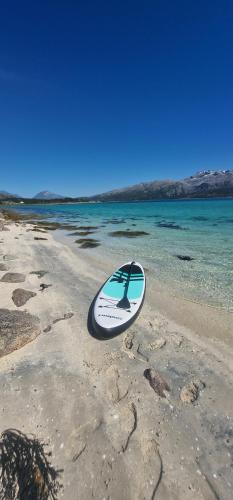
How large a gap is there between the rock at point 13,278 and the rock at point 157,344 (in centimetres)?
724

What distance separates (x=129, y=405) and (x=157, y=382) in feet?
3.06

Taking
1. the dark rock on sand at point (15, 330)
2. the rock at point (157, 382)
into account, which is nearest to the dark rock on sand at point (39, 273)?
the dark rock on sand at point (15, 330)

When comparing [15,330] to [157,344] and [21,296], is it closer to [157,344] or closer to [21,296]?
[21,296]

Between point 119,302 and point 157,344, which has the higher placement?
point 119,302

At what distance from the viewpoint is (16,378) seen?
5.86 m

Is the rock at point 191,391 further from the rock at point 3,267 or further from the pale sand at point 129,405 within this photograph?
the rock at point 3,267

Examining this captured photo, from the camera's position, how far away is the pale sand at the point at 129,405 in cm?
399

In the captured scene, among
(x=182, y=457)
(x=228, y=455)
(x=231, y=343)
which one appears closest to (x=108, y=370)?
(x=182, y=457)

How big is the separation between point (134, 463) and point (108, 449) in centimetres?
51

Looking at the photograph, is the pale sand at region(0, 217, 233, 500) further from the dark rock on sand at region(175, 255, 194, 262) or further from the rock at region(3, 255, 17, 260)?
the dark rock on sand at region(175, 255, 194, 262)

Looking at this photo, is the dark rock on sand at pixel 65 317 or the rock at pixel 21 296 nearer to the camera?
the dark rock on sand at pixel 65 317

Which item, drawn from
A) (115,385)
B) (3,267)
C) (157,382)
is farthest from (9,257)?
(157,382)

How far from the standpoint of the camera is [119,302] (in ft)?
30.0

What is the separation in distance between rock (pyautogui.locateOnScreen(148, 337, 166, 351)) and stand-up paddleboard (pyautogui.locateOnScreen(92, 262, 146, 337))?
1033mm
